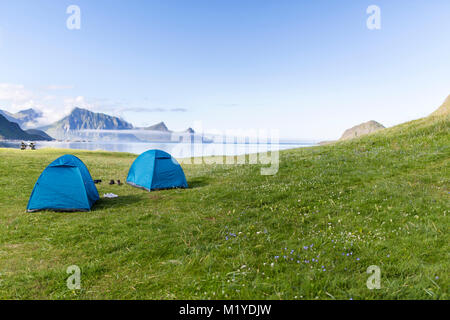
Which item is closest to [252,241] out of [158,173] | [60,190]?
[60,190]

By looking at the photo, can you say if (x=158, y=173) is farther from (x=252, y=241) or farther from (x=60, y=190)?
(x=252, y=241)

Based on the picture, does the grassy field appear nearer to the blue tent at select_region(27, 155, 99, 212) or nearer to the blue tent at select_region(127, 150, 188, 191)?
the blue tent at select_region(27, 155, 99, 212)

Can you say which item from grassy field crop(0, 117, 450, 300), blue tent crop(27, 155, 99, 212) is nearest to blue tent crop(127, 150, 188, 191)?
grassy field crop(0, 117, 450, 300)

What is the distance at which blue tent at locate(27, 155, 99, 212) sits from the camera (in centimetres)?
1291

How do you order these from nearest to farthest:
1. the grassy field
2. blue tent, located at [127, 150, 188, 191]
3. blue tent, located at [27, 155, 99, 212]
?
the grassy field, blue tent, located at [27, 155, 99, 212], blue tent, located at [127, 150, 188, 191]

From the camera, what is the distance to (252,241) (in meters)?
8.16

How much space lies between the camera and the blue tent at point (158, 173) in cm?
1862

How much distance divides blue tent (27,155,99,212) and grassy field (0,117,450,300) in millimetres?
655

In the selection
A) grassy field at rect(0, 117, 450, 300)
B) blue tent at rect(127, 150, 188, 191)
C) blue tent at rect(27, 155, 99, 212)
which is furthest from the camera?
blue tent at rect(127, 150, 188, 191)

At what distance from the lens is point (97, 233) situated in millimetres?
9812

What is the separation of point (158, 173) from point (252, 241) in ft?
41.2

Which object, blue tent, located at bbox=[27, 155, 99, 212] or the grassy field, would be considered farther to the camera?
blue tent, located at bbox=[27, 155, 99, 212]

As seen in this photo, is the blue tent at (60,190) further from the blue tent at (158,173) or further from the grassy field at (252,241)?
the blue tent at (158,173)
